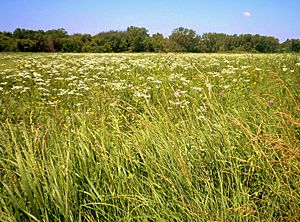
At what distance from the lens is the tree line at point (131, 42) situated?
6619cm

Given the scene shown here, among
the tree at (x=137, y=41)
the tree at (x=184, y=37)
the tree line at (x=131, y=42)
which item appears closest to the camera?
the tree line at (x=131, y=42)

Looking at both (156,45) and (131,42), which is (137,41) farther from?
(156,45)

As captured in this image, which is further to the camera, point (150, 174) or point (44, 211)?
point (150, 174)

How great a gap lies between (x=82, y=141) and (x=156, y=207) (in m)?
0.89

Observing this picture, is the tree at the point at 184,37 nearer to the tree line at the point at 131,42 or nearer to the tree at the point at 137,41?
the tree line at the point at 131,42

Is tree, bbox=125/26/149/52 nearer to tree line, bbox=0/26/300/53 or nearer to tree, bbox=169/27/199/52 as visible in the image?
tree line, bbox=0/26/300/53

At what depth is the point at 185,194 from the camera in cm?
187

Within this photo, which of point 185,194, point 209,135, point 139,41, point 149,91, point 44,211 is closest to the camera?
point 44,211

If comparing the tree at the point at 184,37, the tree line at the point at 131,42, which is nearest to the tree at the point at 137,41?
the tree line at the point at 131,42

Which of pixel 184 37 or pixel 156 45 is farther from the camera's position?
pixel 184 37

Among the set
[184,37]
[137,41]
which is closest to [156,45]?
[137,41]

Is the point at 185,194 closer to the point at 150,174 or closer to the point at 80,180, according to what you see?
the point at 150,174

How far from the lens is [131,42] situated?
8394cm

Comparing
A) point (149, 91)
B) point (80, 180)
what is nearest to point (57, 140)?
point (80, 180)
